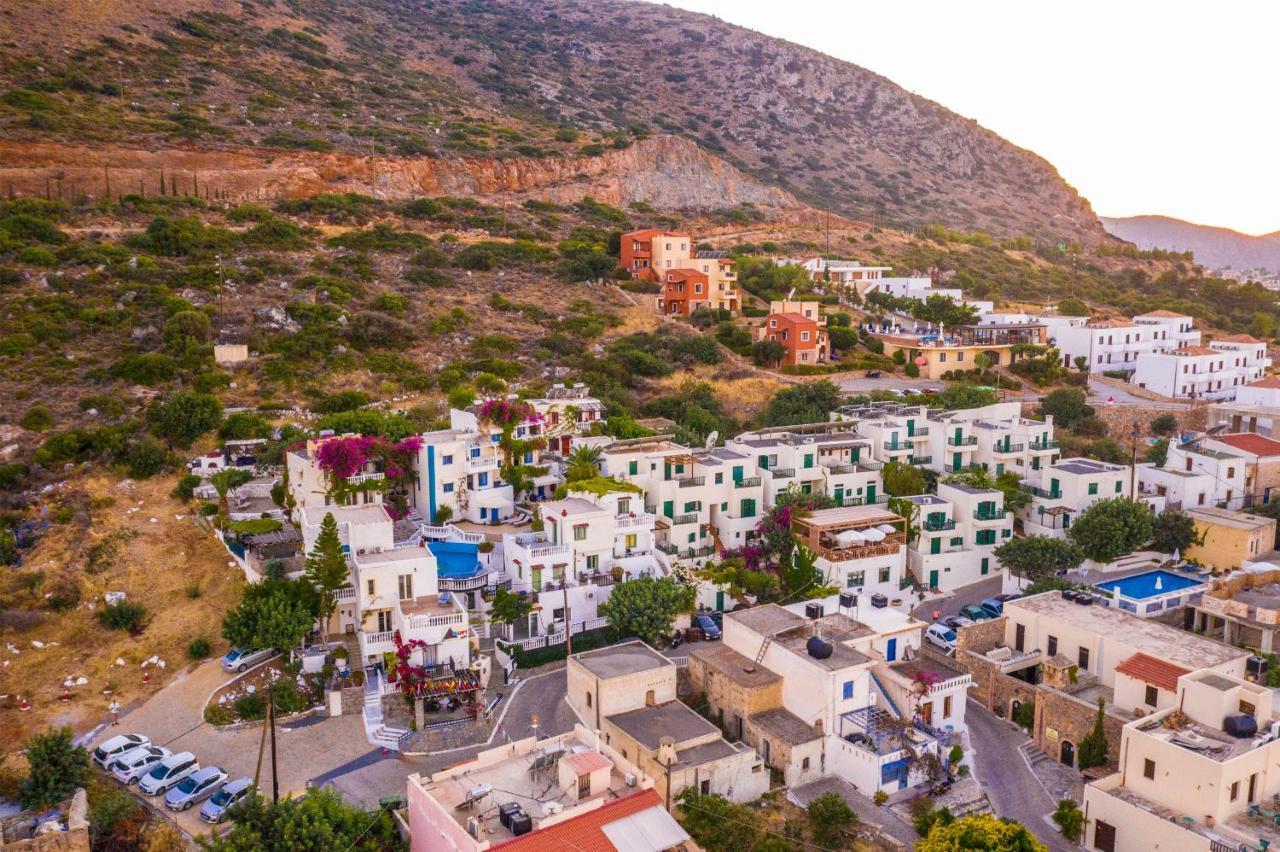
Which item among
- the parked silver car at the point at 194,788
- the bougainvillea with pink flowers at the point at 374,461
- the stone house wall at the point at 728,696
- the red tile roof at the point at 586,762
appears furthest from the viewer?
the bougainvillea with pink flowers at the point at 374,461

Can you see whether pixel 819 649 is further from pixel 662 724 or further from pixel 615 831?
pixel 615 831

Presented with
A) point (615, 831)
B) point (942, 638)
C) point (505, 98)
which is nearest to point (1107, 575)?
point (942, 638)

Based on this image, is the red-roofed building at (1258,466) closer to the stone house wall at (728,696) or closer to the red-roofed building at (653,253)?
the stone house wall at (728,696)

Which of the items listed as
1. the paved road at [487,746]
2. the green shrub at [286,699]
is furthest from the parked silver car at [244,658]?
the paved road at [487,746]

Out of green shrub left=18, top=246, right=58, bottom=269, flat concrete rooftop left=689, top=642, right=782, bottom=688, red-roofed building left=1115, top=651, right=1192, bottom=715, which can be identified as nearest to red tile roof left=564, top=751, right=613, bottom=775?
flat concrete rooftop left=689, top=642, right=782, bottom=688

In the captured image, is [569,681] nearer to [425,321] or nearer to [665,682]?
[665,682]

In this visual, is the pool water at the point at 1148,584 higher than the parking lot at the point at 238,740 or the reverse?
higher

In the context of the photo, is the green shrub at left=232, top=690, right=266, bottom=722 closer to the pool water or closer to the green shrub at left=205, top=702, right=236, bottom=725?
the green shrub at left=205, top=702, right=236, bottom=725
